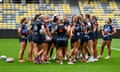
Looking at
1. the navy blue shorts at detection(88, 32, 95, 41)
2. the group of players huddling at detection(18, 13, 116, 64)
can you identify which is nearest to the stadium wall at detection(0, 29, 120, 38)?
the group of players huddling at detection(18, 13, 116, 64)

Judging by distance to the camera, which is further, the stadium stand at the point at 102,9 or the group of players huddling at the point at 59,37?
the stadium stand at the point at 102,9

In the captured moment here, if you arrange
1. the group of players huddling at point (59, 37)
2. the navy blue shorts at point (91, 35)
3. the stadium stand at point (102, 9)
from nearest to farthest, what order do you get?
1. the group of players huddling at point (59, 37)
2. the navy blue shorts at point (91, 35)
3. the stadium stand at point (102, 9)

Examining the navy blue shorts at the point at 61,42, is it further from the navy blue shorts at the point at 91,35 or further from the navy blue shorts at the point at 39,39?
the navy blue shorts at the point at 91,35

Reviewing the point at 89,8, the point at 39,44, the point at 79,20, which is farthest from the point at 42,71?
the point at 89,8

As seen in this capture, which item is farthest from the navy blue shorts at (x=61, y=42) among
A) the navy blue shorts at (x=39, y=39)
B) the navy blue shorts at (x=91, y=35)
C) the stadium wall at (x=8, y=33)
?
the stadium wall at (x=8, y=33)

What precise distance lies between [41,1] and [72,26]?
98.4ft

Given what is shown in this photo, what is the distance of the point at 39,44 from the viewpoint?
55.1 feet

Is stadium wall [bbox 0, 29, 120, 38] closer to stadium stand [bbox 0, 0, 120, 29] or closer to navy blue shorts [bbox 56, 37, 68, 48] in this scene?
stadium stand [bbox 0, 0, 120, 29]

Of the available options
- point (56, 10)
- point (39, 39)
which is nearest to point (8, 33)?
point (56, 10)

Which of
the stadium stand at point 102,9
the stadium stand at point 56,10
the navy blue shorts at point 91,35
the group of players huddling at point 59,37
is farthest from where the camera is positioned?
the stadium stand at point 102,9

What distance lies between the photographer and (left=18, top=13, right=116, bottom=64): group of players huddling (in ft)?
54.5

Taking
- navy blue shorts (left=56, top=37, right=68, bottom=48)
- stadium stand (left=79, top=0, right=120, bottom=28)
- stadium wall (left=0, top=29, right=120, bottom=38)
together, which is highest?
navy blue shorts (left=56, top=37, right=68, bottom=48)

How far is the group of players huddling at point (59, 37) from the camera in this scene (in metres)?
16.6

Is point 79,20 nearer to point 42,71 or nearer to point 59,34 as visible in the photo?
point 59,34
